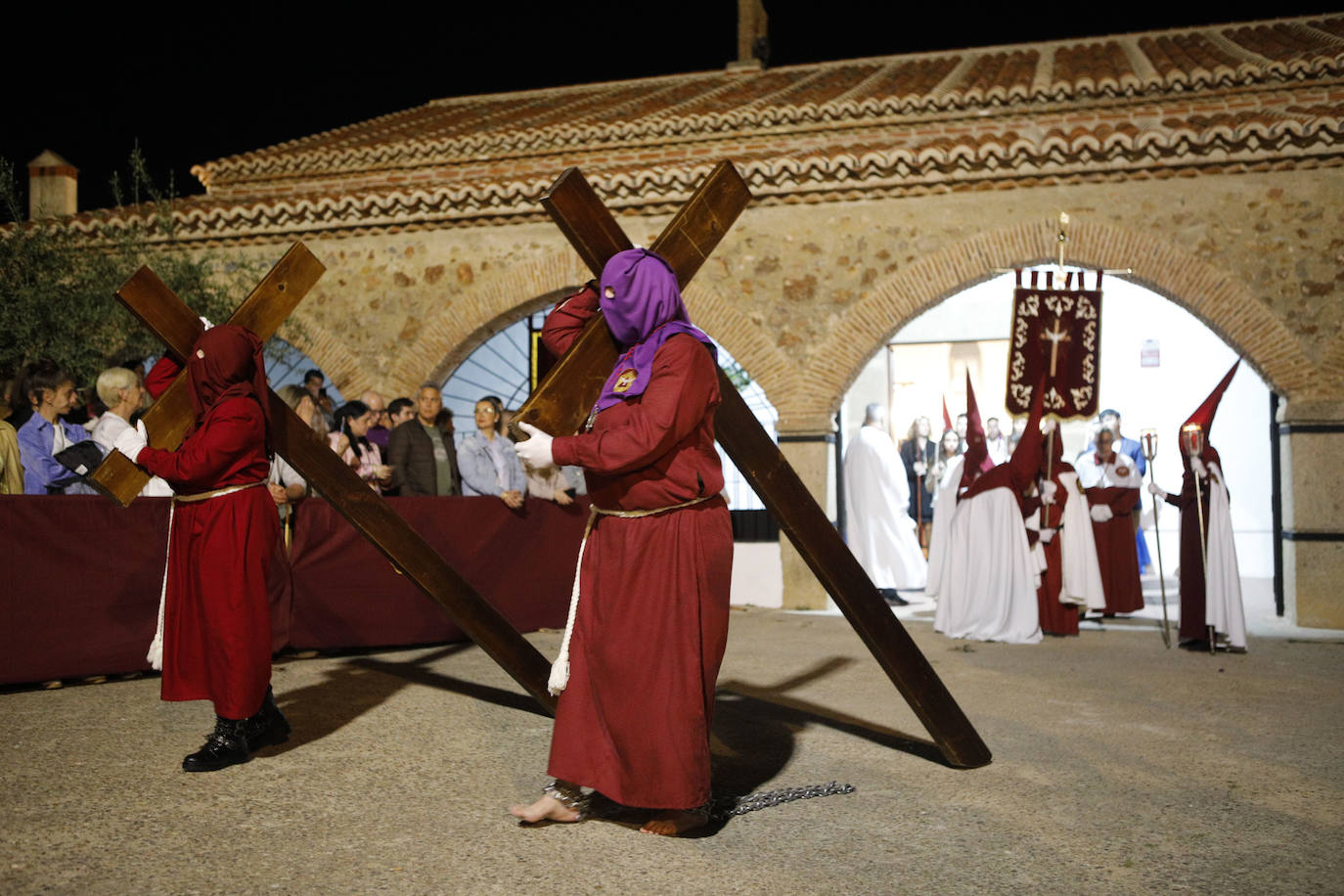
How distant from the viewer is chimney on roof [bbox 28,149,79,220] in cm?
1507

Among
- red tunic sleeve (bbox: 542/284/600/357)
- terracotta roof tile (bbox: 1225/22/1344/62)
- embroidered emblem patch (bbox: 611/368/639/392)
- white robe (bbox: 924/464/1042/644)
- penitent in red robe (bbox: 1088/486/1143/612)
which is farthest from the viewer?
terracotta roof tile (bbox: 1225/22/1344/62)

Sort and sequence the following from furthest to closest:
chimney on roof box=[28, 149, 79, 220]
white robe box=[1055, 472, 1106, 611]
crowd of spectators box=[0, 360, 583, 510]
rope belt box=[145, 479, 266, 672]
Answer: chimney on roof box=[28, 149, 79, 220], white robe box=[1055, 472, 1106, 611], crowd of spectators box=[0, 360, 583, 510], rope belt box=[145, 479, 266, 672]

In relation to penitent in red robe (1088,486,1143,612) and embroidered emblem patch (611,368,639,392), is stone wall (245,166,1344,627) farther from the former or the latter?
embroidered emblem patch (611,368,639,392)

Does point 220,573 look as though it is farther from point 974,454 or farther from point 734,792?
point 974,454

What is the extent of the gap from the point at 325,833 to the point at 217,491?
5.11 feet

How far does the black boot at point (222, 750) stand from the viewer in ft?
14.1

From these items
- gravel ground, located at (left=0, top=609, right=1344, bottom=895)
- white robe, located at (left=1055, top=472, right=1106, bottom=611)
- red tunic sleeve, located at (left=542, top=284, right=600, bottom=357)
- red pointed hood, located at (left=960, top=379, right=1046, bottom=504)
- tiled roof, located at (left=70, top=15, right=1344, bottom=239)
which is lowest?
gravel ground, located at (left=0, top=609, right=1344, bottom=895)

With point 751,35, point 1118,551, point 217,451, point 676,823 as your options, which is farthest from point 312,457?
point 751,35

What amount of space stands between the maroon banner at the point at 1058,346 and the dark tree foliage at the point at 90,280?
7.97m

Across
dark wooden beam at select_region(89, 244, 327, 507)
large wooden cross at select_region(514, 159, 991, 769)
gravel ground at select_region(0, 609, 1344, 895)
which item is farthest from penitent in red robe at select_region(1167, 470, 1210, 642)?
dark wooden beam at select_region(89, 244, 327, 507)

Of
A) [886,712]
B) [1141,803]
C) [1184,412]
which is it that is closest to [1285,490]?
[1184,412]

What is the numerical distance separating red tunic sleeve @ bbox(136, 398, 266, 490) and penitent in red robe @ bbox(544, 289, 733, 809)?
5.08 feet

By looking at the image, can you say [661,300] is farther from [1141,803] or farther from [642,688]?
[1141,803]

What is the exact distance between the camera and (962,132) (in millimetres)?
12477
